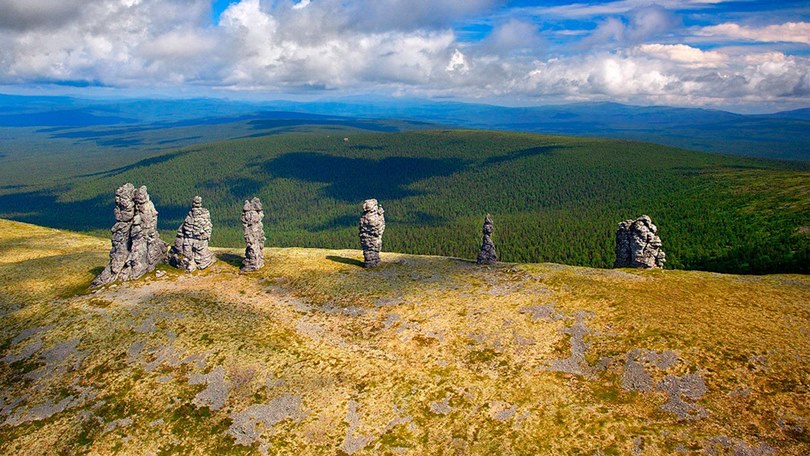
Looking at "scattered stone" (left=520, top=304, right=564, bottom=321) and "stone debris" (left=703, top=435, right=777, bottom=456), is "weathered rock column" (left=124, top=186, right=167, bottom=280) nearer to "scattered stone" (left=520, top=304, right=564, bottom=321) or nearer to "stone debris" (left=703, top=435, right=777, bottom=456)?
"scattered stone" (left=520, top=304, right=564, bottom=321)

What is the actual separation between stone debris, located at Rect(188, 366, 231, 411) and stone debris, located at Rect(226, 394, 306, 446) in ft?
9.59

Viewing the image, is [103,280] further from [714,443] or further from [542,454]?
[714,443]

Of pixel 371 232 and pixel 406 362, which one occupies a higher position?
pixel 371 232

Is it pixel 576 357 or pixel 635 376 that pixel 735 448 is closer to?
pixel 635 376

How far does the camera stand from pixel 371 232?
78.2 m

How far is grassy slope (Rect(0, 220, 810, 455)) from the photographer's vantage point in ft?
114

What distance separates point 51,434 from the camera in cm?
3781

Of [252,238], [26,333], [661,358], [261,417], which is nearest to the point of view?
[261,417]

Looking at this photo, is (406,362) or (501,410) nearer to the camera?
(501,410)

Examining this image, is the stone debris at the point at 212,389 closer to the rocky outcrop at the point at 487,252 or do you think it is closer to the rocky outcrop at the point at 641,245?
the rocky outcrop at the point at 487,252

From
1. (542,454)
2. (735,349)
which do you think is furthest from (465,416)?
(735,349)

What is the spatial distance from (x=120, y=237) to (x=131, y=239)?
1798mm

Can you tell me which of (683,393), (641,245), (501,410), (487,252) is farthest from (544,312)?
(641,245)

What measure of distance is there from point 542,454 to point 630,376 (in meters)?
13.2
